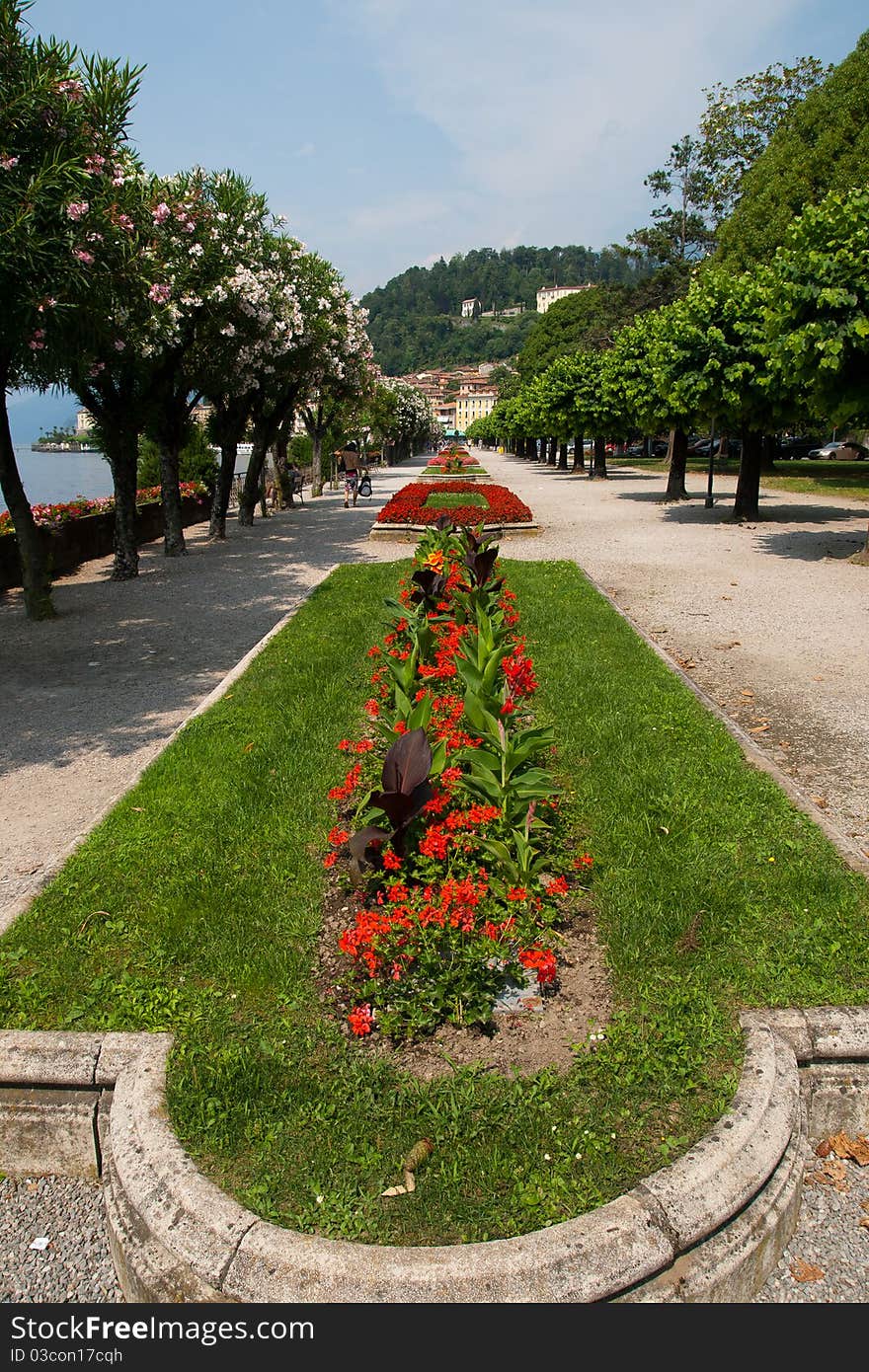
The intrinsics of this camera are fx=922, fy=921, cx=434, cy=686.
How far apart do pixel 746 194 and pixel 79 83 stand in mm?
22042

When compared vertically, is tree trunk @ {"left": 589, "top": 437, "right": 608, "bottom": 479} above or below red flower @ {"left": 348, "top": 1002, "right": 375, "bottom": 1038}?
above

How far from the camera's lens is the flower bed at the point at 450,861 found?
3.10m

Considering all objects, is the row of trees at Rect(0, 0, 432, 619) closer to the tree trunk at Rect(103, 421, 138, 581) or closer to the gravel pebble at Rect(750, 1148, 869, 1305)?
the tree trunk at Rect(103, 421, 138, 581)

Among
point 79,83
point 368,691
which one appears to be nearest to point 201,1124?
point 368,691

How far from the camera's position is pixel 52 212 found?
303 inches

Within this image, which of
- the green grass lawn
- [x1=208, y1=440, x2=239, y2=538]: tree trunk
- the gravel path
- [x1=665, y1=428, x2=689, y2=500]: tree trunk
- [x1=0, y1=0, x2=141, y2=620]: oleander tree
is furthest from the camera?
[x1=665, y1=428, x2=689, y2=500]: tree trunk

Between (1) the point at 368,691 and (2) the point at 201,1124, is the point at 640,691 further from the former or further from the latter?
(2) the point at 201,1124

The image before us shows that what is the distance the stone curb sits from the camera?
2.11m

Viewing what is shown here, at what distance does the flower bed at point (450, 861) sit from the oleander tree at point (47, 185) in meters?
5.10

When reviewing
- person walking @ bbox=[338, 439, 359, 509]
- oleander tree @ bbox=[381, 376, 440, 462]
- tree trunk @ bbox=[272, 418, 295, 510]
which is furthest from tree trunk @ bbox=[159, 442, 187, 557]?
oleander tree @ bbox=[381, 376, 440, 462]

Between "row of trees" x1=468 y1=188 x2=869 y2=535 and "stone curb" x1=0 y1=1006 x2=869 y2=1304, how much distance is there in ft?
34.9

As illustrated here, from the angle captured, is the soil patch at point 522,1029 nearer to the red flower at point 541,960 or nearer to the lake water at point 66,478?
the red flower at point 541,960

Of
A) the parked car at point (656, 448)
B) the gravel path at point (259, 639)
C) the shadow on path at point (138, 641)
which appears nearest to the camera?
the gravel path at point (259, 639)

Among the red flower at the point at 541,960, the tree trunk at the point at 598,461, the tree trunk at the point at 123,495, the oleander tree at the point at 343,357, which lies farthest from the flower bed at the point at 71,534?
the tree trunk at the point at 598,461
